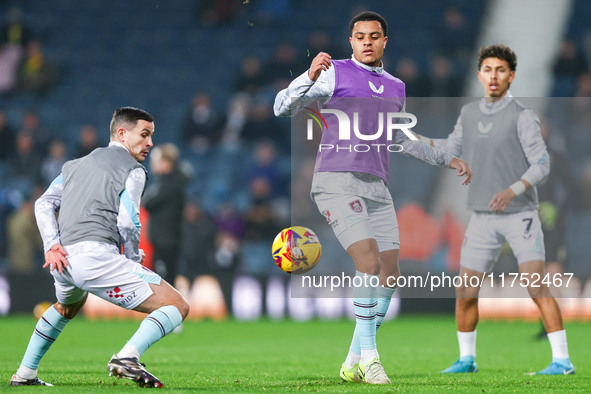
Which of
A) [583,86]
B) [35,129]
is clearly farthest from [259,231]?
[583,86]

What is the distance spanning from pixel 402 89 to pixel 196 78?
12393 mm

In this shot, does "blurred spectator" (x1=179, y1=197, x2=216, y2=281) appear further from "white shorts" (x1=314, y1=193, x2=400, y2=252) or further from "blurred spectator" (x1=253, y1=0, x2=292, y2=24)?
"white shorts" (x1=314, y1=193, x2=400, y2=252)

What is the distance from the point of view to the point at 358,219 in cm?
533

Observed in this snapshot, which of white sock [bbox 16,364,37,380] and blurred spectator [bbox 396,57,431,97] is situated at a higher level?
blurred spectator [bbox 396,57,431,97]

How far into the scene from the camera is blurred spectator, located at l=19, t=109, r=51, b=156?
15438 millimetres

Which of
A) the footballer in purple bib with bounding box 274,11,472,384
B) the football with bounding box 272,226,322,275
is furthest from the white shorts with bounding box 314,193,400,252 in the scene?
the football with bounding box 272,226,322,275

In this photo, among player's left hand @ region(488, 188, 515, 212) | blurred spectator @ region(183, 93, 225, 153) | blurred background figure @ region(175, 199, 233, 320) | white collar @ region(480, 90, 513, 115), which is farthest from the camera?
blurred spectator @ region(183, 93, 225, 153)

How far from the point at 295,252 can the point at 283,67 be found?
10.5 m

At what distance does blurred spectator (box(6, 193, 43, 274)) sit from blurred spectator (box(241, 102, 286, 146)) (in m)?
4.29

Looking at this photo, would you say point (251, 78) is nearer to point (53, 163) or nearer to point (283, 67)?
point (283, 67)

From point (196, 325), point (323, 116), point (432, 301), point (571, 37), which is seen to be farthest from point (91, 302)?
point (571, 37)

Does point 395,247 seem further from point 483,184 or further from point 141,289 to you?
point 141,289

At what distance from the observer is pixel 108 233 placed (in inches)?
185

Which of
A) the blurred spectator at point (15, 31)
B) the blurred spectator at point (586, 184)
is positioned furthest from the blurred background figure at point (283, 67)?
the blurred spectator at point (586, 184)
